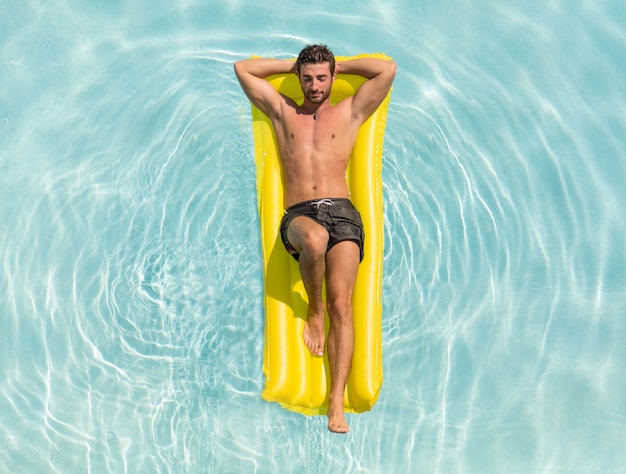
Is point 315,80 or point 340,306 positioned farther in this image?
point 315,80

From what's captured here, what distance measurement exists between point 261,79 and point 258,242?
849mm

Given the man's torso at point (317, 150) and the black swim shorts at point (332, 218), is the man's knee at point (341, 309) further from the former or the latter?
the man's torso at point (317, 150)

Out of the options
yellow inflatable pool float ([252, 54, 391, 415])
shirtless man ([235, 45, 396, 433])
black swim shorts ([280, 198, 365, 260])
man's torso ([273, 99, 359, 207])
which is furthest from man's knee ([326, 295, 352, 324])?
man's torso ([273, 99, 359, 207])

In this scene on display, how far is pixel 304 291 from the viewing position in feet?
11.3

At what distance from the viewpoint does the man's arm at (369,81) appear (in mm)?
3529

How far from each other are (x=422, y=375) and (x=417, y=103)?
151cm

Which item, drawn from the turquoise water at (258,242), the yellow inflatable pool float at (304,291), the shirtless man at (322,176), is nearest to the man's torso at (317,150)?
the shirtless man at (322,176)

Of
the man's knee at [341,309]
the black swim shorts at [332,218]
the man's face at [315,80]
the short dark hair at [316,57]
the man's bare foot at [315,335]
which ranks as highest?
the short dark hair at [316,57]

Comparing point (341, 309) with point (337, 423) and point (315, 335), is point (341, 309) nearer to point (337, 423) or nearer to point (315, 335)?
point (315, 335)

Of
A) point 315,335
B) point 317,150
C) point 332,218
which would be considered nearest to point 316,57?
point 317,150

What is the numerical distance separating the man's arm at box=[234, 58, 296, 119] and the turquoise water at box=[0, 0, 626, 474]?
0.44m

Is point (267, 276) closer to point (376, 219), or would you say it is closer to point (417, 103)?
point (376, 219)

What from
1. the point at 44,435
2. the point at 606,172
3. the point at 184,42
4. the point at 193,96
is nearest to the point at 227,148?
the point at 193,96

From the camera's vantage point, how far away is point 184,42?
423cm
